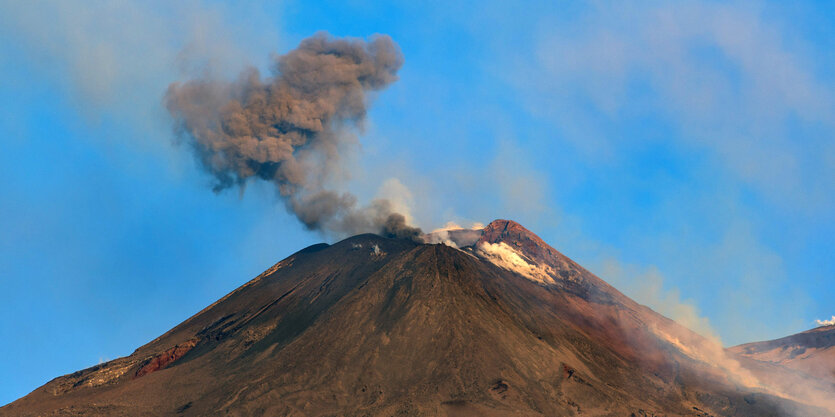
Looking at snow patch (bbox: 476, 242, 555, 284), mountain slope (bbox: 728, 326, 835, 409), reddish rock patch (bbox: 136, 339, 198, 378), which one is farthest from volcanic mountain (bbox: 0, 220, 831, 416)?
snow patch (bbox: 476, 242, 555, 284)

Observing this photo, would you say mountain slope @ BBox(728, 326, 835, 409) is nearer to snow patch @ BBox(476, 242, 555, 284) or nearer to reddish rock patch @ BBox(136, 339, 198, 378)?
snow patch @ BBox(476, 242, 555, 284)

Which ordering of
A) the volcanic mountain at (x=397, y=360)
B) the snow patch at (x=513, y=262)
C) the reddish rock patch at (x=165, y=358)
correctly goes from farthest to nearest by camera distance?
the snow patch at (x=513, y=262) → the reddish rock patch at (x=165, y=358) → the volcanic mountain at (x=397, y=360)

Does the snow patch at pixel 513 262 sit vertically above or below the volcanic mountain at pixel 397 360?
above

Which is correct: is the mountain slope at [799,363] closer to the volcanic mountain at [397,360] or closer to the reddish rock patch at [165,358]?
the volcanic mountain at [397,360]

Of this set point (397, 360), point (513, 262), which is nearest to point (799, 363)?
point (513, 262)

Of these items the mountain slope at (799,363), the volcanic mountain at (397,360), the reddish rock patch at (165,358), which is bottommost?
the mountain slope at (799,363)

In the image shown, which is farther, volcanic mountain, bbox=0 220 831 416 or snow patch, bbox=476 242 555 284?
snow patch, bbox=476 242 555 284

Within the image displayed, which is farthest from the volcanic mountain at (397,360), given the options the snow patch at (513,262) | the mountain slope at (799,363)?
the snow patch at (513,262)

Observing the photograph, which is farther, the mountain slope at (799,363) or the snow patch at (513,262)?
the snow patch at (513,262)

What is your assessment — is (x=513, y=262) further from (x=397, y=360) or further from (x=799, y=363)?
(x=397, y=360)

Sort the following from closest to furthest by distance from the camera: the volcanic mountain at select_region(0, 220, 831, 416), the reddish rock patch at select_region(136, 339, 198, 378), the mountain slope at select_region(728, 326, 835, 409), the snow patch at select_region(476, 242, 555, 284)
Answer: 1. the volcanic mountain at select_region(0, 220, 831, 416)
2. the reddish rock patch at select_region(136, 339, 198, 378)
3. the mountain slope at select_region(728, 326, 835, 409)
4. the snow patch at select_region(476, 242, 555, 284)
